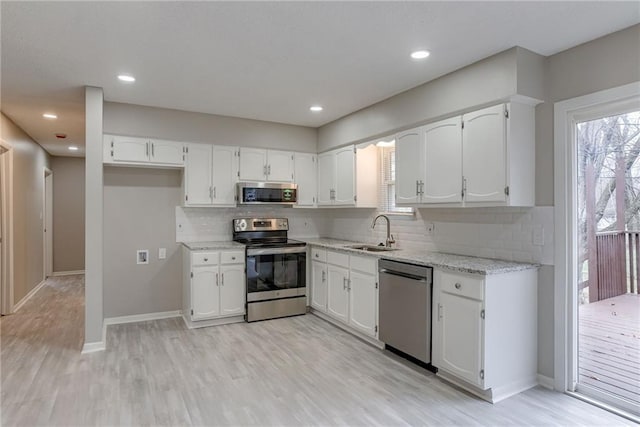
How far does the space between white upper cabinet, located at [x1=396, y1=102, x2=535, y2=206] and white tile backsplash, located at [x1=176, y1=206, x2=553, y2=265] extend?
0.28 m

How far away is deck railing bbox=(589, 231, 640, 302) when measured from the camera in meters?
2.55

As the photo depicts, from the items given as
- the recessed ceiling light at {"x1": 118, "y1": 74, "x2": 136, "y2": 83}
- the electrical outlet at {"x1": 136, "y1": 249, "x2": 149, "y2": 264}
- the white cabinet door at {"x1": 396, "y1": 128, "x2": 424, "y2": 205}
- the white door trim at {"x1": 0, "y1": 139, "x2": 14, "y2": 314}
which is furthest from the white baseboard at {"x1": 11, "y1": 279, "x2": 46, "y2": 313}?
the white cabinet door at {"x1": 396, "y1": 128, "x2": 424, "y2": 205}

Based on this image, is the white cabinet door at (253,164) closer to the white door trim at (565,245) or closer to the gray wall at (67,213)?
the white door trim at (565,245)

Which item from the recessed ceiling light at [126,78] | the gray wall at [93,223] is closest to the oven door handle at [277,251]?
the gray wall at [93,223]

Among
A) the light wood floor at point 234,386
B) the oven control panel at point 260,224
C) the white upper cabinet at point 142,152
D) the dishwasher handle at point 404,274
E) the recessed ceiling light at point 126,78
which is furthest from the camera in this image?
the oven control panel at point 260,224

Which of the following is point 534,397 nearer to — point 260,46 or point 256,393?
point 256,393

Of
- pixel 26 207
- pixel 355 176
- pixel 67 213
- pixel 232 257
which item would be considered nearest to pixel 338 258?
pixel 355 176

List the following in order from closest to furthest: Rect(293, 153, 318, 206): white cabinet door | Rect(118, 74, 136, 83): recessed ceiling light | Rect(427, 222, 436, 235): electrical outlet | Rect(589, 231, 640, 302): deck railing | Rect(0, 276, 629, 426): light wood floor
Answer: Rect(0, 276, 629, 426): light wood floor
Rect(589, 231, 640, 302): deck railing
Rect(118, 74, 136, 83): recessed ceiling light
Rect(427, 222, 436, 235): electrical outlet
Rect(293, 153, 318, 206): white cabinet door

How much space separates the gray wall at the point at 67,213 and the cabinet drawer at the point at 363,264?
661 centimetres

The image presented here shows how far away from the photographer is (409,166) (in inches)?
144

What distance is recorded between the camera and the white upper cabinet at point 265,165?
4.81 meters

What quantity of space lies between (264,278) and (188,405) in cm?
206

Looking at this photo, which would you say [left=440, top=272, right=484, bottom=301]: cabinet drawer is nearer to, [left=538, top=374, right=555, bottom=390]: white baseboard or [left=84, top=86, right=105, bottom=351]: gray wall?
[left=538, top=374, right=555, bottom=390]: white baseboard

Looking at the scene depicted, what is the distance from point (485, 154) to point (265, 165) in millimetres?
2808
